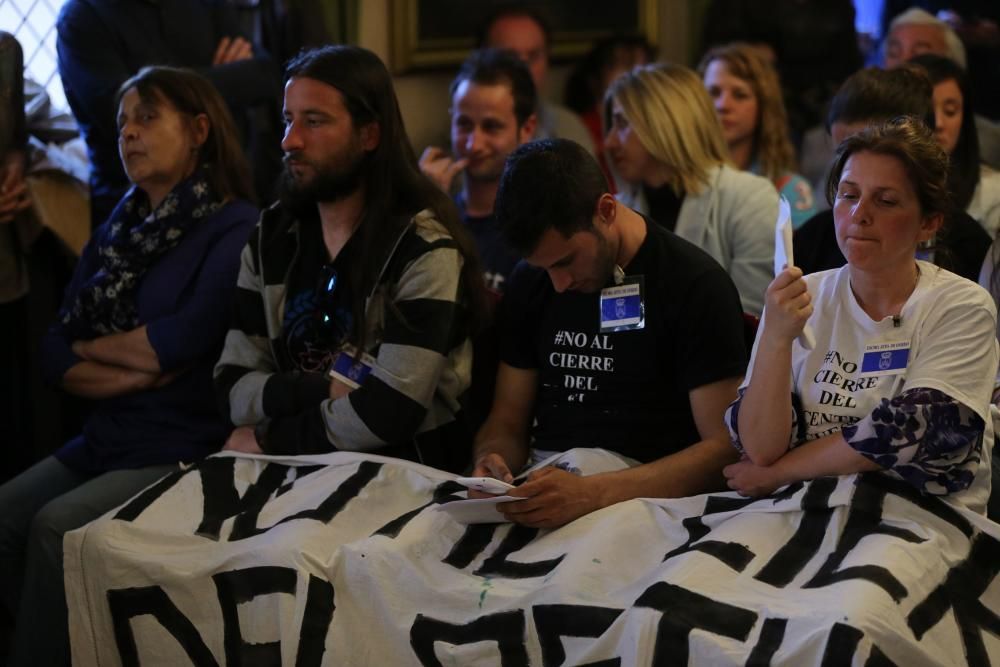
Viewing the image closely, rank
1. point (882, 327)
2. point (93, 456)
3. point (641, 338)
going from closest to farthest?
point (882, 327) → point (641, 338) → point (93, 456)

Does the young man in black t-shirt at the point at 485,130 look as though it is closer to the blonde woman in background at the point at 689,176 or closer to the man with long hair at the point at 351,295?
the blonde woman in background at the point at 689,176

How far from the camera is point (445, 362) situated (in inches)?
112

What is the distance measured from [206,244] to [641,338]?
3.84ft

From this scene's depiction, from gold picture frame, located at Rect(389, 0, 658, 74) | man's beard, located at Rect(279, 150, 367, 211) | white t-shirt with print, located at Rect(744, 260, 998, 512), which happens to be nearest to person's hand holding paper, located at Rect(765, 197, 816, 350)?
white t-shirt with print, located at Rect(744, 260, 998, 512)

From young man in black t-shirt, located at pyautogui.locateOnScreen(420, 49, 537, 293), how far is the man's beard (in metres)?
0.77

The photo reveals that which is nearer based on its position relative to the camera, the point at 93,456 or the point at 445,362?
the point at 445,362

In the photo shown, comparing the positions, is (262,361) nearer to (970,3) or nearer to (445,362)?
(445,362)

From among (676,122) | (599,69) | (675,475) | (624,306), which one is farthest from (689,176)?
(599,69)

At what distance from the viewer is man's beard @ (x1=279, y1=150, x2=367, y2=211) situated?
2.89 metres

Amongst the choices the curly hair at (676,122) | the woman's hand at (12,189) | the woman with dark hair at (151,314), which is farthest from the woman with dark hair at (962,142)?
the woman's hand at (12,189)

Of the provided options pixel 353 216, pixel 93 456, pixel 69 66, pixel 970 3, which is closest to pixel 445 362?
pixel 353 216

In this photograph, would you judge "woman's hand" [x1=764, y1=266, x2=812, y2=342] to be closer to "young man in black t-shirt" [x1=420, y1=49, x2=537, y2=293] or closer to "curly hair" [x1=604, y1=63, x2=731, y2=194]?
"curly hair" [x1=604, y1=63, x2=731, y2=194]

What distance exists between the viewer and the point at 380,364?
278 centimetres

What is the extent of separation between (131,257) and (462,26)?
2491mm
